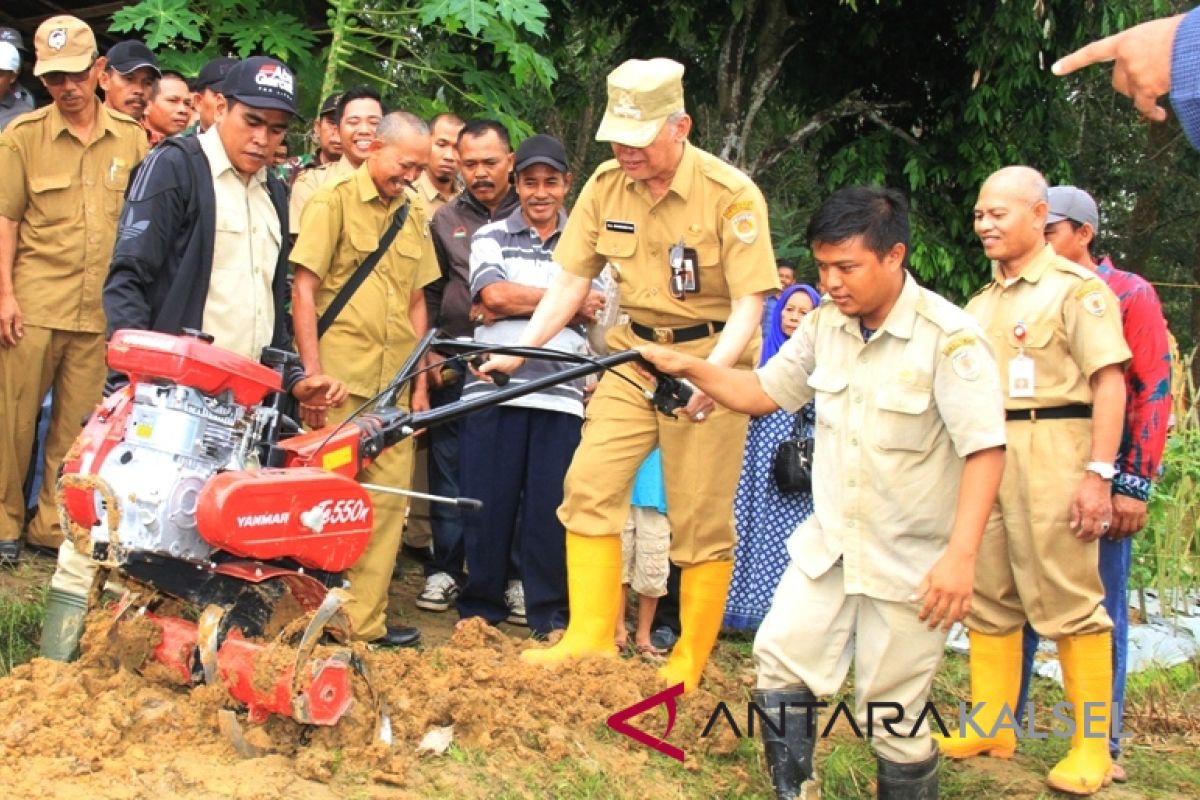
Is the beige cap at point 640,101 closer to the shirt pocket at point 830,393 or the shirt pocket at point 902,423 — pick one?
the shirt pocket at point 830,393

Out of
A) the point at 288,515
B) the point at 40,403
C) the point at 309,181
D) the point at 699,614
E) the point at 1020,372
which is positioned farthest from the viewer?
the point at 309,181

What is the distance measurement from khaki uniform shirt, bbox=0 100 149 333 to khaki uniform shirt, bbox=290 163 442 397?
3.71 ft

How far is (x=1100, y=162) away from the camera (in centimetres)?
1756

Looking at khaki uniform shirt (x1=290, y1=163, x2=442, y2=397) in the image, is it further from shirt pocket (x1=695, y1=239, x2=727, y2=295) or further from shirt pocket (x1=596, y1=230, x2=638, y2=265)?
shirt pocket (x1=695, y1=239, x2=727, y2=295)

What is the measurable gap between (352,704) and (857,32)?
9.03m

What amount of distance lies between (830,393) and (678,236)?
1186mm

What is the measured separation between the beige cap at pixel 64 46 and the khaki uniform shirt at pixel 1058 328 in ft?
13.2

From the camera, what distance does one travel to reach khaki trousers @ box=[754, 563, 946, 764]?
13.4 feet

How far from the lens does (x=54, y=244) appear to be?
600 centimetres

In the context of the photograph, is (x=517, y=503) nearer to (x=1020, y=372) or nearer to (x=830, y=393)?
(x=830, y=393)

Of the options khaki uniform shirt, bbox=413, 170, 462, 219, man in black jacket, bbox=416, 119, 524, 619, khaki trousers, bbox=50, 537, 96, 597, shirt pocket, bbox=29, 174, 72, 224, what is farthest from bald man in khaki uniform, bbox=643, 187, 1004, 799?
shirt pocket, bbox=29, 174, 72, 224

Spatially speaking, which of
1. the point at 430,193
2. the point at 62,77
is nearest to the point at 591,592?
the point at 430,193

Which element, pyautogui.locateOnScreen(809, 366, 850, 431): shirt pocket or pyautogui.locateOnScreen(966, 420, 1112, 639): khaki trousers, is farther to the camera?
pyautogui.locateOnScreen(966, 420, 1112, 639): khaki trousers

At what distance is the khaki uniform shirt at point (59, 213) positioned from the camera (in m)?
5.93
